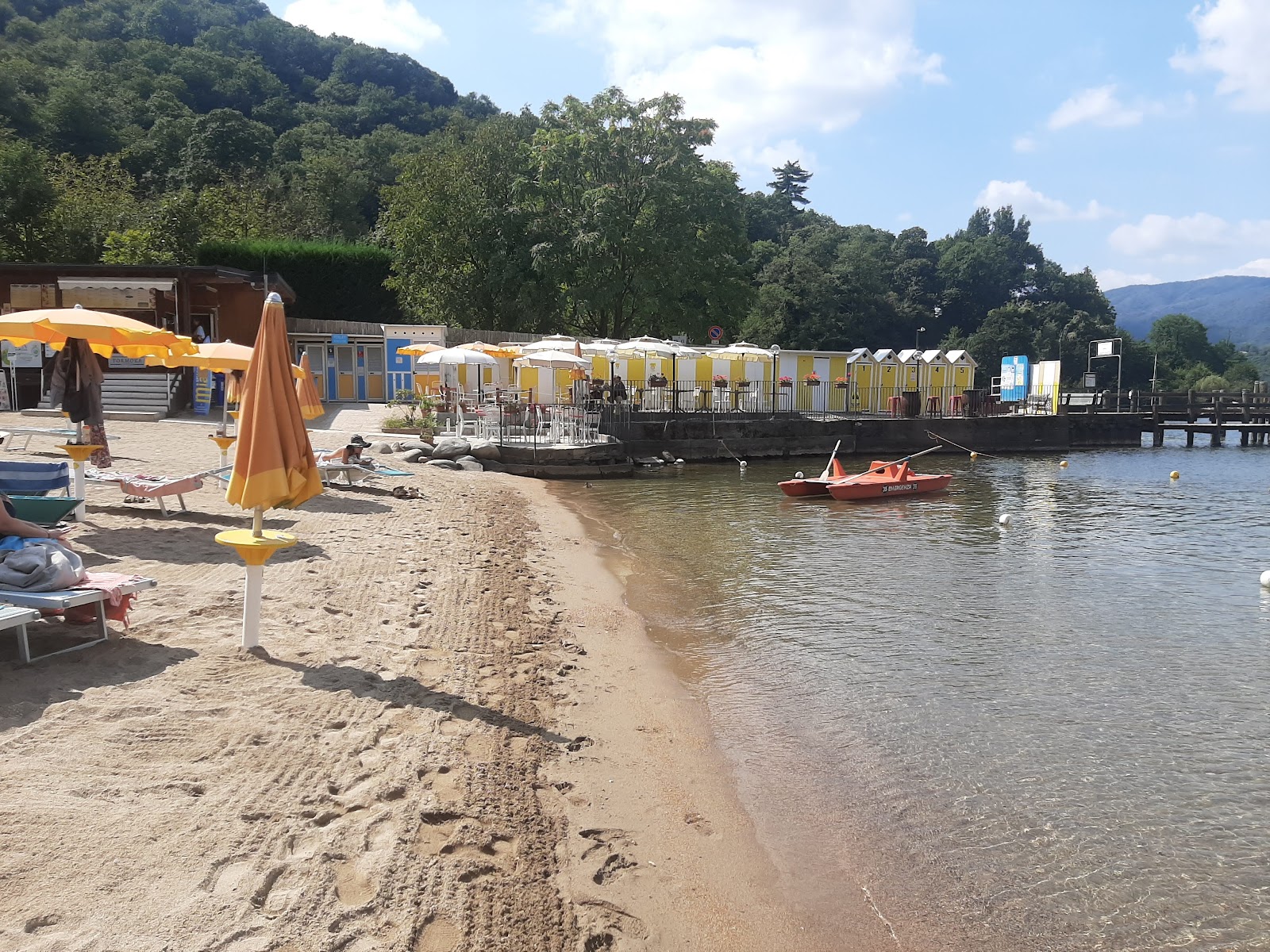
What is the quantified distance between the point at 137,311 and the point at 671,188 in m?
21.5

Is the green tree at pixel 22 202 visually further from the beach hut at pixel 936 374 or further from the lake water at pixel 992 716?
the beach hut at pixel 936 374

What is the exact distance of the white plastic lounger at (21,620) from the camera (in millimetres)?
5320

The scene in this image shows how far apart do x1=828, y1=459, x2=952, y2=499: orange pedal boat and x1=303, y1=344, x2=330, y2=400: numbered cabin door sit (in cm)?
2261

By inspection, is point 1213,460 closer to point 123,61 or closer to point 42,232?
point 42,232

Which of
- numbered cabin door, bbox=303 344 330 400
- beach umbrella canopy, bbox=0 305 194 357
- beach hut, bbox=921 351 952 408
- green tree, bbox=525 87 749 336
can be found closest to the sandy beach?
beach umbrella canopy, bbox=0 305 194 357

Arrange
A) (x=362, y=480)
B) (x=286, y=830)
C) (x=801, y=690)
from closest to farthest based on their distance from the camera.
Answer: (x=286, y=830) < (x=801, y=690) < (x=362, y=480)

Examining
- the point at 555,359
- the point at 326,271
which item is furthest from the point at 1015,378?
the point at 326,271

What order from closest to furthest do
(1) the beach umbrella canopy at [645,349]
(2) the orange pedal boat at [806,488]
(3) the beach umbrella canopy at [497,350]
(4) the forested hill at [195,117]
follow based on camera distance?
(2) the orange pedal boat at [806,488] < (3) the beach umbrella canopy at [497,350] < (1) the beach umbrella canopy at [645,349] < (4) the forested hill at [195,117]

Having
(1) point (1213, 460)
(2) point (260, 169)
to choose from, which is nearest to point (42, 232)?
(2) point (260, 169)

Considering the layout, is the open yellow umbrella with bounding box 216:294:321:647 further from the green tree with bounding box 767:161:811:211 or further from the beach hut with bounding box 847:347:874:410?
the green tree with bounding box 767:161:811:211

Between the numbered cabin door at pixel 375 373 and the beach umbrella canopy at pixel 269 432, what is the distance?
3068 cm

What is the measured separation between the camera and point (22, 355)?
2525 centimetres

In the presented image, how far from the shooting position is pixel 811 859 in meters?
5.30

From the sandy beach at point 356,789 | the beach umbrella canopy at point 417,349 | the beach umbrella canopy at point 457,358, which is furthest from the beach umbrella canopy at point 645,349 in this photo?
the sandy beach at point 356,789
